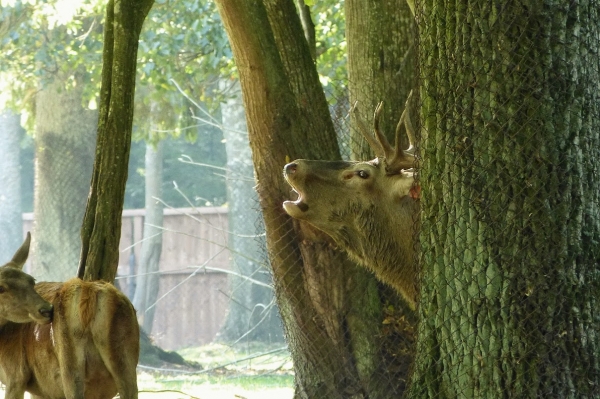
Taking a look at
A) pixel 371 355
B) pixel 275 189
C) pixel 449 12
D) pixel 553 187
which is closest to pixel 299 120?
pixel 275 189

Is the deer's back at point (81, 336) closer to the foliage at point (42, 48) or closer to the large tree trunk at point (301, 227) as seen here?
the large tree trunk at point (301, 227)

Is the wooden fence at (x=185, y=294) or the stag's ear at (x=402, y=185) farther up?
the stag's ear at (x=402, y=185)

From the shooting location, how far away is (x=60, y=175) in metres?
20.8

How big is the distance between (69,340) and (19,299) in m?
0.58

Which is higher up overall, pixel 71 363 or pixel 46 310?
pixel 46 310

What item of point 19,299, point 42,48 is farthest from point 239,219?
point 19,299

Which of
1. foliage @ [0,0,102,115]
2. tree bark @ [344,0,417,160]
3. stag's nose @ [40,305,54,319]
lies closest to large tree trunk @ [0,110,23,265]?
foliage @ [0,0,102,115]

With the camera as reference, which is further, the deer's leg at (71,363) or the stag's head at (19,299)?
the stag's head at (19,299)

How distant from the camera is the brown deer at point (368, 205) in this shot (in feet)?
24.6

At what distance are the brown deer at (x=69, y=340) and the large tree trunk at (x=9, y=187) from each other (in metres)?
21.7

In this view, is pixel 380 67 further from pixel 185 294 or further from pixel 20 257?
pixel 185 294

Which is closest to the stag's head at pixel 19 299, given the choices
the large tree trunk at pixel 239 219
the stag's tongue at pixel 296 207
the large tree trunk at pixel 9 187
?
the stag's tongue at pixel 296 207

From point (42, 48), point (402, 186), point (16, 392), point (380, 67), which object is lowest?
point (16, 392)

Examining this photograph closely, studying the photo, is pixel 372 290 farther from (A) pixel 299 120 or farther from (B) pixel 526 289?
(B) pixel 526 289
